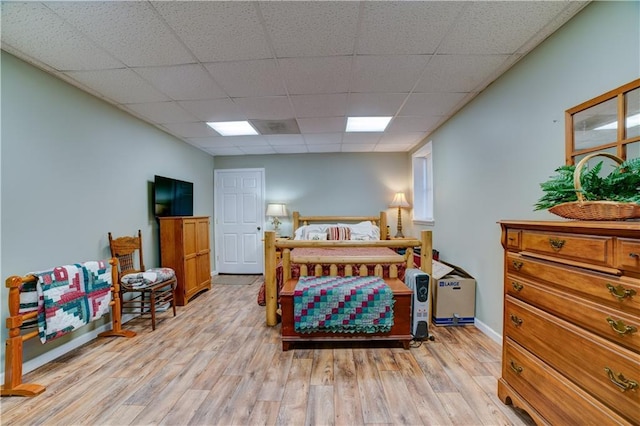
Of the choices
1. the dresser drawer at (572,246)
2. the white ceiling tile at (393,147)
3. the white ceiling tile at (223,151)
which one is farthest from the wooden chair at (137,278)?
the white ceiling tile at (393,147)

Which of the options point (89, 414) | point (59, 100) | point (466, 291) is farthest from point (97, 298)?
point (466, 291)

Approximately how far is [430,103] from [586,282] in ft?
7.30

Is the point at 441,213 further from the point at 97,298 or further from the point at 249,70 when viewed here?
the point at 97,298

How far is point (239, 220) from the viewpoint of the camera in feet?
16.3

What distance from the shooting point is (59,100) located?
215 centimetres

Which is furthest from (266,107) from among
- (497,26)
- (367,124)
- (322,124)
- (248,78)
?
(497,26)

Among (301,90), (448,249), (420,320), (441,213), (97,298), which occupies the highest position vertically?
(301,90)

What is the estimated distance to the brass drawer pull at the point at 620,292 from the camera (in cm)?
90

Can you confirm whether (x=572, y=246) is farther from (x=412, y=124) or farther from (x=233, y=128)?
(x=233, y=128)

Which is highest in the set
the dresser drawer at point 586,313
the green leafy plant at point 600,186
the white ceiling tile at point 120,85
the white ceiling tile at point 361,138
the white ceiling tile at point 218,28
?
the white ceiling tile at point 218,28

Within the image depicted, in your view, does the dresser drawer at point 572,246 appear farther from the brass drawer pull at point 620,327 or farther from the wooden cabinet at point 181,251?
the wooden cabinet at point 181,251

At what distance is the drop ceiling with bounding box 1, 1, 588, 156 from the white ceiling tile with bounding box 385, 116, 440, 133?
0.77ft

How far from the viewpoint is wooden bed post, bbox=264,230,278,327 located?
2611mm

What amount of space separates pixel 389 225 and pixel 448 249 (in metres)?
1.64
